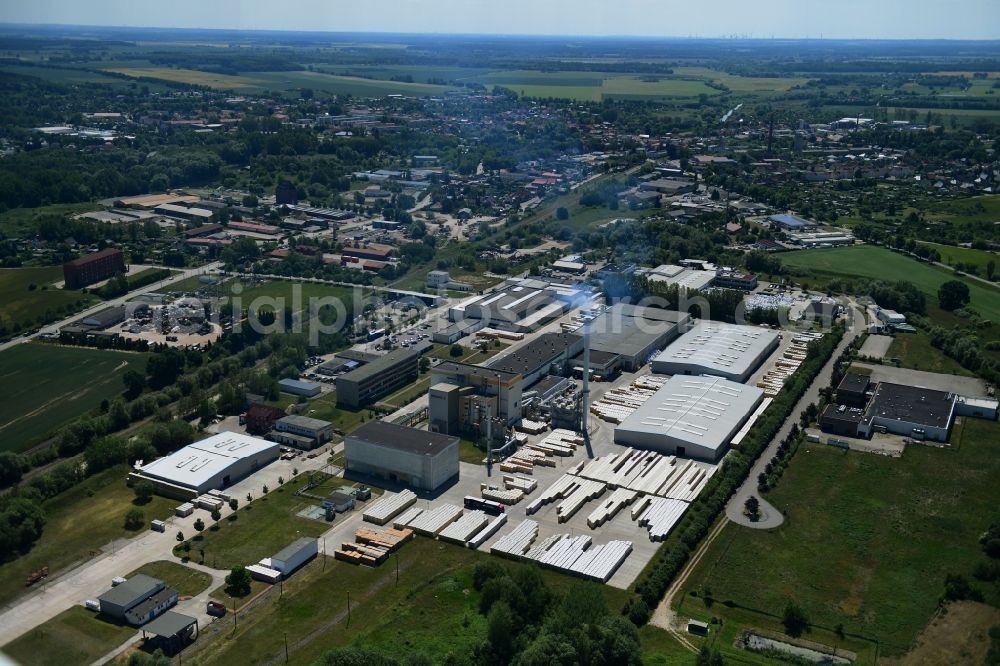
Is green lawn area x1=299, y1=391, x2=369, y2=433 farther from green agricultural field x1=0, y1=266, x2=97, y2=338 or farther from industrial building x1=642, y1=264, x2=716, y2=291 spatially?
industrial building x1=642, y1=264, x2=716, y2=291

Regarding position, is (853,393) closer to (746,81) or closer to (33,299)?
(33,299)

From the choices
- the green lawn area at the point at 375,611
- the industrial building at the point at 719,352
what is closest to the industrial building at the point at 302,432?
the green lawn area at the point at 375,611

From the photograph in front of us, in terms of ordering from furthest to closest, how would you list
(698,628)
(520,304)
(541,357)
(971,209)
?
(971,209) < (520,304) < (541,357) < (698,628)

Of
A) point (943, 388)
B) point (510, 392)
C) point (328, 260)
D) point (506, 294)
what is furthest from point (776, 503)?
point (328, 260)

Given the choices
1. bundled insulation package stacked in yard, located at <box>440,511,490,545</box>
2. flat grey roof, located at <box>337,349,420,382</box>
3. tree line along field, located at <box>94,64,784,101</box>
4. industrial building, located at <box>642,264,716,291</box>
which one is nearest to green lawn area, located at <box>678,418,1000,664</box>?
bundled insulation package stacked in yard, located at <box>440,511,490,545</box>

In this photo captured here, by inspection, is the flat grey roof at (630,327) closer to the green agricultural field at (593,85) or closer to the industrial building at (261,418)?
the industrial building at (261,418)

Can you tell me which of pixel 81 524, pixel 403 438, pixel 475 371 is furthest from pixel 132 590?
pixel 475 371
